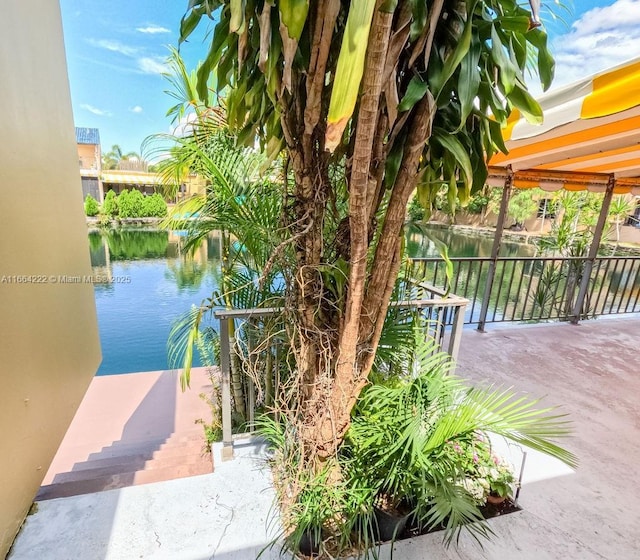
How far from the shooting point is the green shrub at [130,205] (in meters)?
14.1

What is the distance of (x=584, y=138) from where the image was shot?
8.59 feet

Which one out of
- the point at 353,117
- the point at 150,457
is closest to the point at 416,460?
the point at 353,117

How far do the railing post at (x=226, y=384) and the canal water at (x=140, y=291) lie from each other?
885 mm

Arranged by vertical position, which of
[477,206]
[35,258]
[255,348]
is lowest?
[255,348]

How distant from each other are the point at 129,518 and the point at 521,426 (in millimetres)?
1780

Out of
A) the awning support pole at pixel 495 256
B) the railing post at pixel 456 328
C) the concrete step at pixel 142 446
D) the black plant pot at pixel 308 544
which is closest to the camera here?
the black plant pot at pixel 308 544

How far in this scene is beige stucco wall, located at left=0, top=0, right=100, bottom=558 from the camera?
1.47m

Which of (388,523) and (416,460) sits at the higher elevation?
(416,460)

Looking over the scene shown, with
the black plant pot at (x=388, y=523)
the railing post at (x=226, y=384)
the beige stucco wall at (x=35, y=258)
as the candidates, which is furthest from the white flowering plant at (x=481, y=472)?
the beige stucco wall at (x=35, y=258)

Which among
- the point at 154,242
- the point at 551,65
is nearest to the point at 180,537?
→ the point at 551,65

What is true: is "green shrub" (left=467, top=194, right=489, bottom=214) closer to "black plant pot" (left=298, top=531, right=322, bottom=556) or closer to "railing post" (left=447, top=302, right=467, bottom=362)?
"railing post" (left=447, top=302, right=467, bottom=362)

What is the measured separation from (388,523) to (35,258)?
2.21m

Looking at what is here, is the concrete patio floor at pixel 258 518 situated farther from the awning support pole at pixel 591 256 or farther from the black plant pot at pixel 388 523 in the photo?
the awning support pole at pixel 591 256

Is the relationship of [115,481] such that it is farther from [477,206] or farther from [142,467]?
[477,206]
